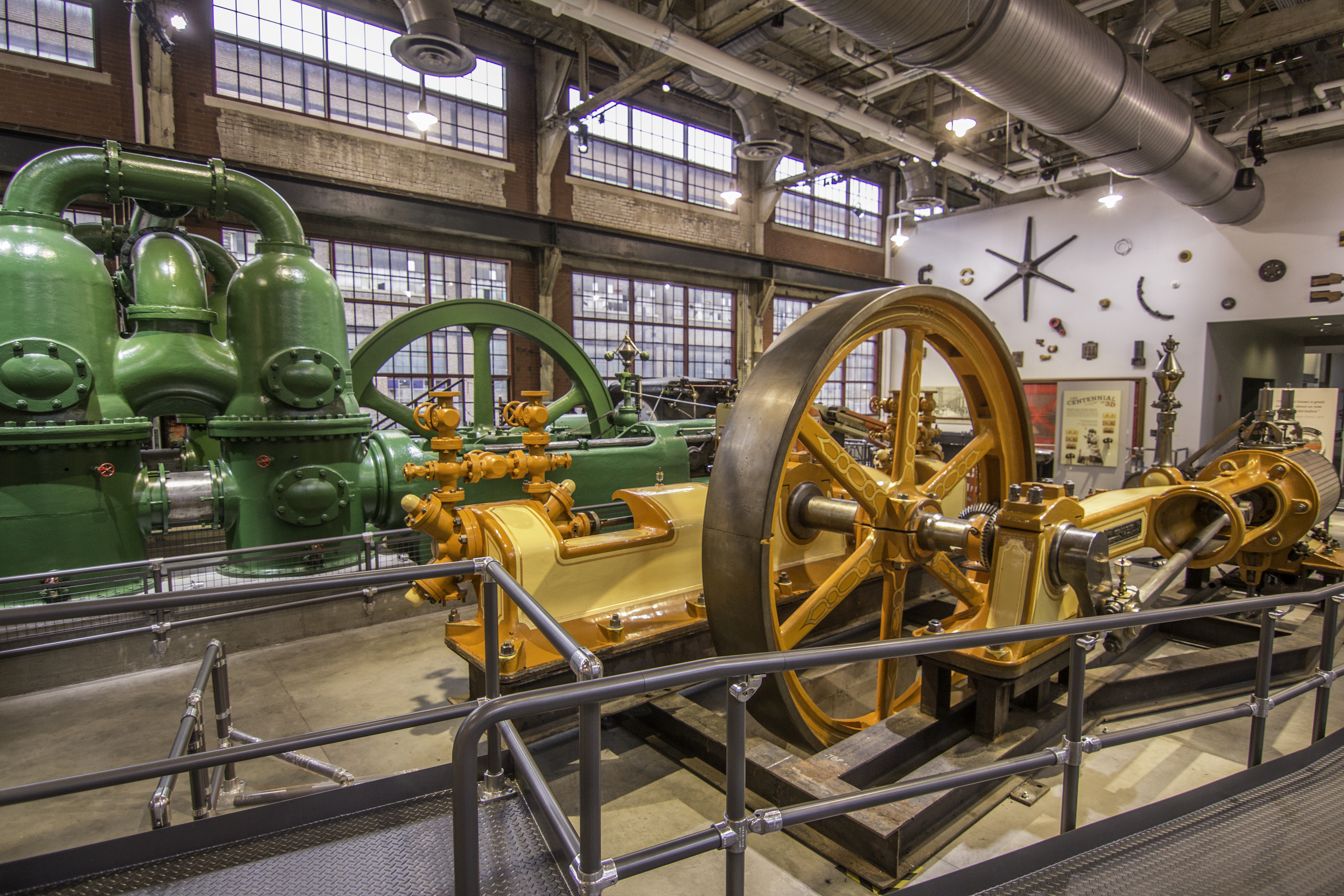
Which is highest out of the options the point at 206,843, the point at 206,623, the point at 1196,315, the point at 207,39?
the point at 207,39

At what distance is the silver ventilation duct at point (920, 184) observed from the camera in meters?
11.3

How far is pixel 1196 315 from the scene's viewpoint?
33.2 feet

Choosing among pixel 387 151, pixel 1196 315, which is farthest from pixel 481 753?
pixel 1196 315

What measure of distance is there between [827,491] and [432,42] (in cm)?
526

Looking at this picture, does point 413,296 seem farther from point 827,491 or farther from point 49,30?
point 827,491

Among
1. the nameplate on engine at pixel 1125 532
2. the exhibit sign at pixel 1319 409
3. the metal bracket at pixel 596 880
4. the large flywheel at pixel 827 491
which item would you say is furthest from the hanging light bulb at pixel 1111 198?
the metal bracket at pixel 596 880

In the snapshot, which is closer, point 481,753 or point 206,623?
point 481,753

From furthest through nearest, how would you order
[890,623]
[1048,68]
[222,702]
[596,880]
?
1. [1048,68]
2. [890,623]
3. [222,702]
4. [596,880]

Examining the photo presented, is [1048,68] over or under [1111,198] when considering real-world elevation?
under

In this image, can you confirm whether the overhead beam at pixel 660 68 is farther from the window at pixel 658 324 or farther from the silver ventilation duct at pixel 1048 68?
the silver ventilation duct at pixel 1048 68

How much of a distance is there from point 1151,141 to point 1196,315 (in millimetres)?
5582

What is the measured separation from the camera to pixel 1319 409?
7125mm

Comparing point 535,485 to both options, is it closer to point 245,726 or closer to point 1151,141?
point 245,726

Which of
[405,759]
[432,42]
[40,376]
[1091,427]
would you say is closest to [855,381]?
[1091,427]
